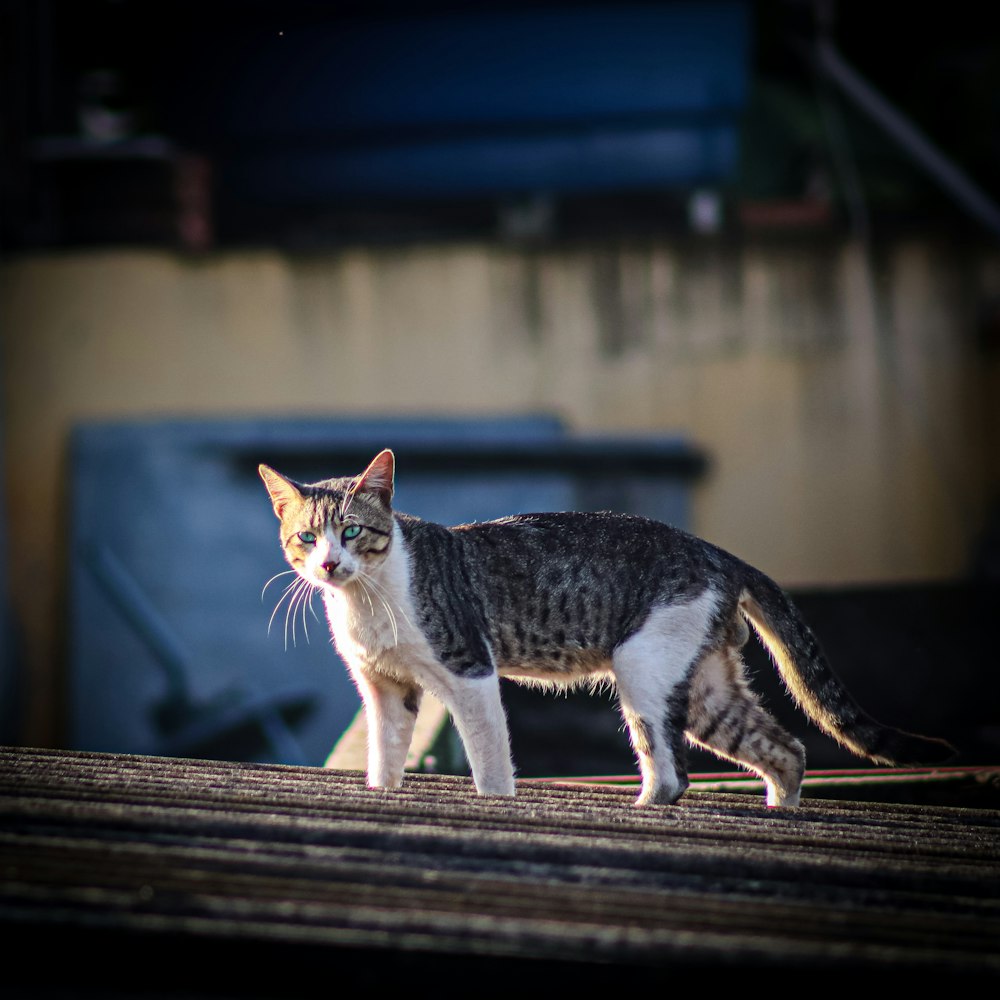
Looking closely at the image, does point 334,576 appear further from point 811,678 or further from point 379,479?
point 811,678

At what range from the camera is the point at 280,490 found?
10.9 feet

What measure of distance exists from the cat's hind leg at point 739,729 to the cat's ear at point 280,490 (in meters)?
1.19

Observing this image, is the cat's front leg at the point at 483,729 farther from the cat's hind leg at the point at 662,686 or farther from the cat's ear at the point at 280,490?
the cat's ear at the point at 280,490

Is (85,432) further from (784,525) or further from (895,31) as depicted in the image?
(895,31)

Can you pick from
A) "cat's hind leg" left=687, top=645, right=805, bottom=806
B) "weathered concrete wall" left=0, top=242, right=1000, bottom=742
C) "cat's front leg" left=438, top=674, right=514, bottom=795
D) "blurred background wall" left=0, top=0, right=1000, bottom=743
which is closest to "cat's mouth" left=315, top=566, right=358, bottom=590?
"cat's front leg" left=438, top=674, right=514, bottom=795

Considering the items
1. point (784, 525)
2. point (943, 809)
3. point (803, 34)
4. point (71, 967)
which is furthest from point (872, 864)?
point (803, 34)

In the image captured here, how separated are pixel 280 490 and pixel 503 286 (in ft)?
19.8

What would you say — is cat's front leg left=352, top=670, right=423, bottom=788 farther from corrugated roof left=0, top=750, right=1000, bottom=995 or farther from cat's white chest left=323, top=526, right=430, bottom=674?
corrugated roof left=0, top=750, right=1000, bottom=995

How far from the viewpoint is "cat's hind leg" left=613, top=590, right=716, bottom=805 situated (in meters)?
3.16

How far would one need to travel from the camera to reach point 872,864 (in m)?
2.19

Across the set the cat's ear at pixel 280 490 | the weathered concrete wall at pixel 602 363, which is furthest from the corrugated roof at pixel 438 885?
the weathered concrete wall at pixel 602 363

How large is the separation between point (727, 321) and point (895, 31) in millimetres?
4514

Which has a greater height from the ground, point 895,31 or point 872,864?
point 895,31

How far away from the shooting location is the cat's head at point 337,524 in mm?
3096
